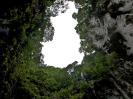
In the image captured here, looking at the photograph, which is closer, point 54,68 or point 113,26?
point 113,26

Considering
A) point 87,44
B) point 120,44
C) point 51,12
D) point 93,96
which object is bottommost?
point 93,96

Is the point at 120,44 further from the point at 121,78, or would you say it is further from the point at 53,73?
the point at 53,73

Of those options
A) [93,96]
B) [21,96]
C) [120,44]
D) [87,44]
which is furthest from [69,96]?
[87,44]

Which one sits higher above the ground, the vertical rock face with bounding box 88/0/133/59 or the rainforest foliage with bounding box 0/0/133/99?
the vertical rock face with bounding box 88/0/133/59

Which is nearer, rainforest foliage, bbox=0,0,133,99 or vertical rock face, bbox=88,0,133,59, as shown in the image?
rainforest foliage, bbox=0,0,133,99

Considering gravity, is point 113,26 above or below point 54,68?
above

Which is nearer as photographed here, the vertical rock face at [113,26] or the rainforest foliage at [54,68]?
the rainforest foliage at [54,68]
